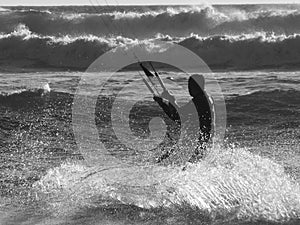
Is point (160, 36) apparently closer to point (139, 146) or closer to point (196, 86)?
point (139, 146)

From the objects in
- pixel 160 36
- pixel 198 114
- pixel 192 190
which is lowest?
pixel 160 36

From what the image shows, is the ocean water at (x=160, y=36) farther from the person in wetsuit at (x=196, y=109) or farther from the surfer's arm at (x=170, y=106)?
the surfer's arm at (x=170, y=106)

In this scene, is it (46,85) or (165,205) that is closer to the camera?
(165,205)

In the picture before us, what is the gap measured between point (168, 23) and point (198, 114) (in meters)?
20.8

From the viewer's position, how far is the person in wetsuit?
24.1 feet

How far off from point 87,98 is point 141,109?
5.15ft

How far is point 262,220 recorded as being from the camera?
613 centimetres

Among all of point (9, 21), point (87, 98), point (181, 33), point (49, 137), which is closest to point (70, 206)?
point (49, 137)

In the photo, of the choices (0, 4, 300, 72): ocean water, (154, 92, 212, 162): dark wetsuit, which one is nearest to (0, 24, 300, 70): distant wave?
(0, 4, 300, 72): ocean water

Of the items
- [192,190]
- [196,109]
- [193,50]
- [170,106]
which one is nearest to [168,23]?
[193,50]

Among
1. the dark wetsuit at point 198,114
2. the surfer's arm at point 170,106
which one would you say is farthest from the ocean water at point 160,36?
the surfer's arm at point 170,106

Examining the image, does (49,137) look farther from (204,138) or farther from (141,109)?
(204,138)

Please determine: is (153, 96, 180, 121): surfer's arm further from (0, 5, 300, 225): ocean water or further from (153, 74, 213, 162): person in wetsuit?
(0, 5, 300, 225): ocean water

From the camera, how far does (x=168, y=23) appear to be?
92.0ft
